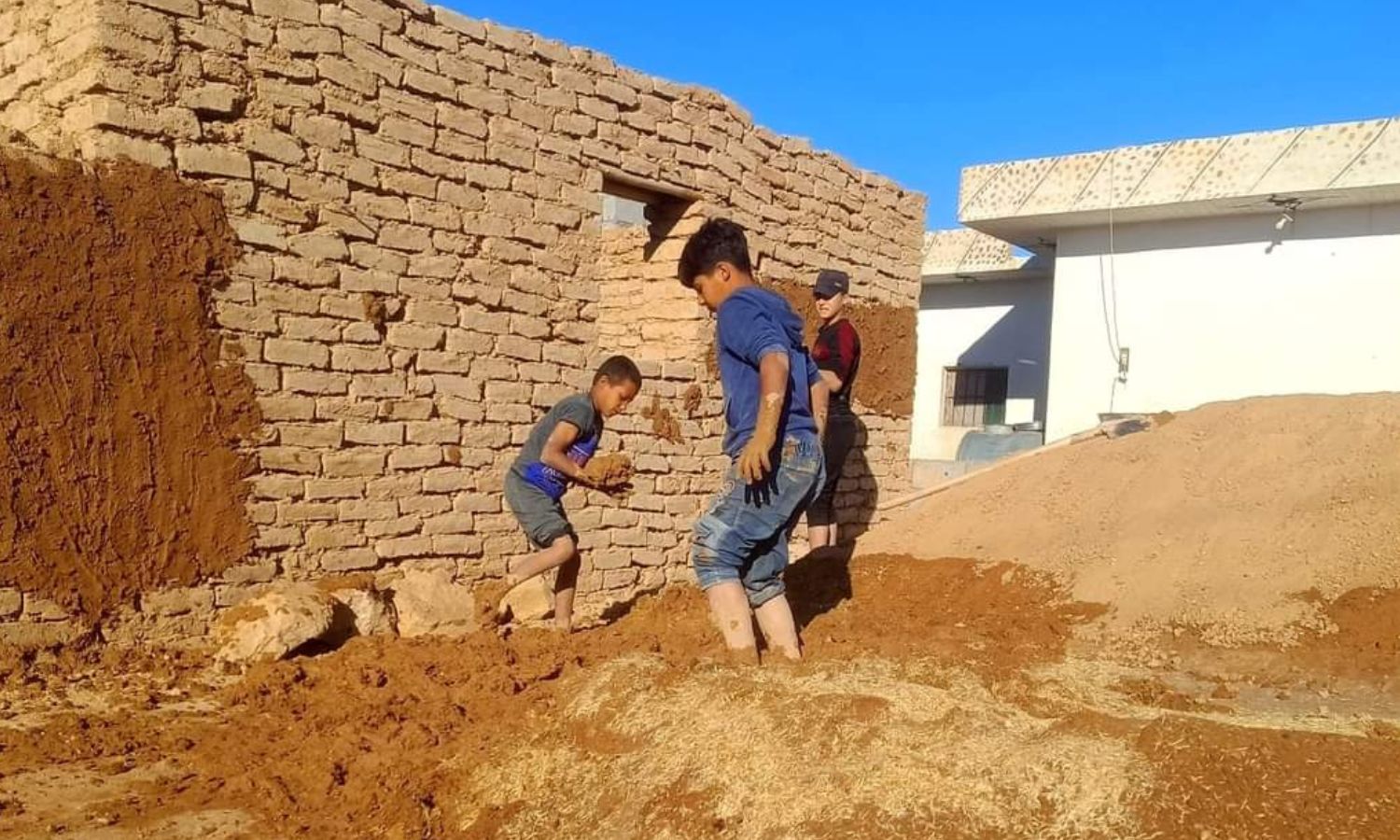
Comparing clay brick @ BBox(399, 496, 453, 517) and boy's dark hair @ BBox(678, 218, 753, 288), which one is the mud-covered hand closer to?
boy's dark hair @ BBox(678, 218, 753, 288)

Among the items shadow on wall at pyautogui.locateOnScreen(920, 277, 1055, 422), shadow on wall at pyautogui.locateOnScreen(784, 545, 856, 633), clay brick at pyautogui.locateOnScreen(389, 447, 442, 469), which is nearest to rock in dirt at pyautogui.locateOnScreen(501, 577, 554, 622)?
clay brick at pyautogui.locateOnScreen(389, 447, 442, 469)

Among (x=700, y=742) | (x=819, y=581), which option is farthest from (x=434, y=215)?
(x=700, y=742)

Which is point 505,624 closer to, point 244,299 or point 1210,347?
point 244,299

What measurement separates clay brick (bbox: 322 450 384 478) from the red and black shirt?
2.76 m

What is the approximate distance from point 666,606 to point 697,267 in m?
2.37

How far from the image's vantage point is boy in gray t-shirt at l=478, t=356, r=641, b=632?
557 centimetres

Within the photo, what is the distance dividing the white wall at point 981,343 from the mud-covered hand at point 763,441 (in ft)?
41.3

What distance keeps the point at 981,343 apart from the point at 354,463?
499 inches

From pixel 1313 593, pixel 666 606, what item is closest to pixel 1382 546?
pixel 1313 593

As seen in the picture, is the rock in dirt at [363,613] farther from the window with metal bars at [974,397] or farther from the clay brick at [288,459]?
the window with metal bars at [974,397]

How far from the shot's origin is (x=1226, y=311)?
13.5 metres

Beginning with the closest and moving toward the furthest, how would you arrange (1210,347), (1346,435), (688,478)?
(1346,435)
(688,478)
(1210,347)

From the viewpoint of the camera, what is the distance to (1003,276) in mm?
16609

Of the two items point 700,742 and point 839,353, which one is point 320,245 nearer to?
point 839,353
